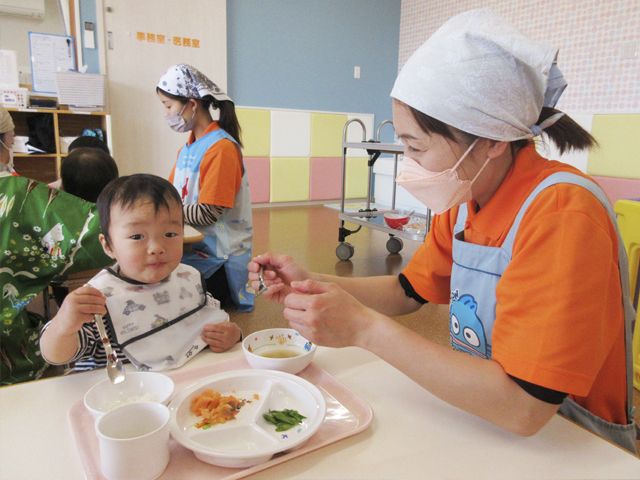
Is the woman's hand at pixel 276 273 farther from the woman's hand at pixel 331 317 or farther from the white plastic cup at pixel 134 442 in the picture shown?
the white plastic cup at pixel 134 442

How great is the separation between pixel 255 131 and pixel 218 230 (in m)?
3.53

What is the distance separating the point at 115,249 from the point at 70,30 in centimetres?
440

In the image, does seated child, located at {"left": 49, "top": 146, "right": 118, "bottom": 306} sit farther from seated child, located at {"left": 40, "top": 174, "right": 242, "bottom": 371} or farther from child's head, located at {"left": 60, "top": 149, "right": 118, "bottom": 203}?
seated child, located at {"left": 40, "top": 174, "right": 242, "bottom": 371}

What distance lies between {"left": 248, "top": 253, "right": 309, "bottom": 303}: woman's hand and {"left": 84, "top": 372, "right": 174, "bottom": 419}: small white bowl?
0.29 meters

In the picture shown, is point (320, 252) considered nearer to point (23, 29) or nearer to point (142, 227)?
point (142, 227)

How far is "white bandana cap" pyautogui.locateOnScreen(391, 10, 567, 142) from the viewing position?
71 cm

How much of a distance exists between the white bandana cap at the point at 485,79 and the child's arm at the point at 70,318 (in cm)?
64

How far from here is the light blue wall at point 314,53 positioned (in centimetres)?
546

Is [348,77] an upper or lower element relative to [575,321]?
upper

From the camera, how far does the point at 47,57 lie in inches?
165

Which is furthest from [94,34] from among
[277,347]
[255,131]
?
[277,347]

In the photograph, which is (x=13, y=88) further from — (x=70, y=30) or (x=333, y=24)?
(x=333, y=24)

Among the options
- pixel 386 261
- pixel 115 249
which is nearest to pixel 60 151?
pixel 386 261

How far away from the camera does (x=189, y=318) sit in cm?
100
